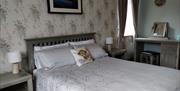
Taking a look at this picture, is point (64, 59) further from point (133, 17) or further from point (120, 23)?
point (133, 17)

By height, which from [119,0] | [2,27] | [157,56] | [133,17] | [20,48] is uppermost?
[119,0]

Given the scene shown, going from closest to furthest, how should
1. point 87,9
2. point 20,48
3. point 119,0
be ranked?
1. point 20,48
2. point 87,9
3. point 119,0

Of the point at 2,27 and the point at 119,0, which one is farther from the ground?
the point at 119,0

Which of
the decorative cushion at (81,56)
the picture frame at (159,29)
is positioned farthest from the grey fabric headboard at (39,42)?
the picture frame at (159,29)

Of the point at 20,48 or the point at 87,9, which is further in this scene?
the point at 87,9

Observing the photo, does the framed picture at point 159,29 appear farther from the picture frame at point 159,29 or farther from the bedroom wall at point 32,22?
the bedroom wall at point 32,22

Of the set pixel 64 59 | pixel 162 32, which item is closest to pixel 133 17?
pixel 162 32

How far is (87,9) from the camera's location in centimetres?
337

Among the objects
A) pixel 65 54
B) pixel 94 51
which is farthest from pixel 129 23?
pixel 65 54

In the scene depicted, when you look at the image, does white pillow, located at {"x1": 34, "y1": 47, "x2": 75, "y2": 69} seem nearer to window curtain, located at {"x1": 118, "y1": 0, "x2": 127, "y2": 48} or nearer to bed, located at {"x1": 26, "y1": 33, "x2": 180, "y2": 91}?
bed, located at {"x1": 26, "y1": 33, "x2": 180, "y2": 91}

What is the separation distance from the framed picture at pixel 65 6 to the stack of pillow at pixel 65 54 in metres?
0.59

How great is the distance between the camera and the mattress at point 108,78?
173 centimetres

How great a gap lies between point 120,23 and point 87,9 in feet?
3.41

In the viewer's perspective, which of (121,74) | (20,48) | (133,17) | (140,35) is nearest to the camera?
(121,74)
